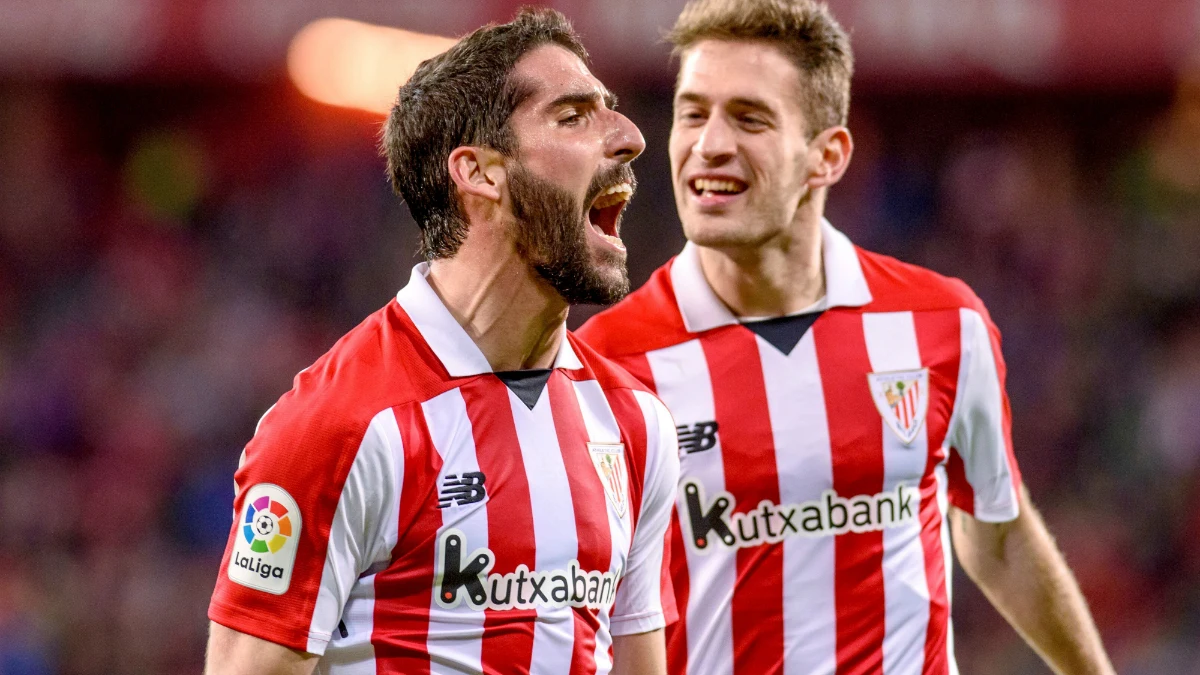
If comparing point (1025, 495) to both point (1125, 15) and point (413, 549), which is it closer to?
point (413, 549)

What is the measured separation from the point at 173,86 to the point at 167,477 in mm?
3831

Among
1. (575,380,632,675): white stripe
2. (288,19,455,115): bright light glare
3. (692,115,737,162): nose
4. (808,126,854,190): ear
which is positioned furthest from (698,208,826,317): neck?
(288,19,455,115): bright light glare

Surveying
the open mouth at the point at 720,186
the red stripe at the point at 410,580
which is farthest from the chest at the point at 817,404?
the red stripe at the point at 410,580

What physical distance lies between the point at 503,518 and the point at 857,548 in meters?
1.05

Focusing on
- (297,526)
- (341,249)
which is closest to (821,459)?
(297,526)

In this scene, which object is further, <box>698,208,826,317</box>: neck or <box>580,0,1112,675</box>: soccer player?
<box>698,208,826,317</box>: neck

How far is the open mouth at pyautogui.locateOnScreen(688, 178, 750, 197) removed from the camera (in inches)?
118

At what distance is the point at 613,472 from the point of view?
2348mm

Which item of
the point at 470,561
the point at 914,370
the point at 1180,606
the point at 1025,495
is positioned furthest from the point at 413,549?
the point at 1180,606

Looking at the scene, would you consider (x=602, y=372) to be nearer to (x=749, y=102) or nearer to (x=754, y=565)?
(x=754, y=565)

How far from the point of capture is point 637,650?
2479 mm

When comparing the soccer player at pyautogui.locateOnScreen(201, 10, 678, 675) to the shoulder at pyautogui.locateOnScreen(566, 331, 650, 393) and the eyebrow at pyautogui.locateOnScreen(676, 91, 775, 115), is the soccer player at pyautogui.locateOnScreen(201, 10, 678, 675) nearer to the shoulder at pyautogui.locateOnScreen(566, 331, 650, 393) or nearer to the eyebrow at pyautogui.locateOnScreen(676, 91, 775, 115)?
the shoulder at pyautogui.locateOnScreen(566, 331, 650, 393)

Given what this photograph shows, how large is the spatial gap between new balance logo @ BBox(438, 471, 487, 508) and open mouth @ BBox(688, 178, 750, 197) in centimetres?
105

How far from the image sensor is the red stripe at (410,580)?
2.09 metres
